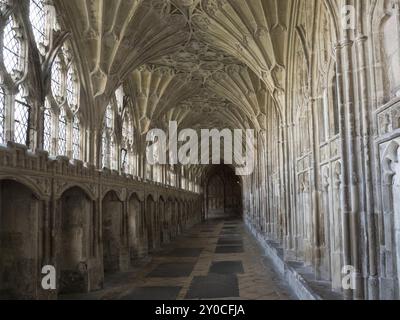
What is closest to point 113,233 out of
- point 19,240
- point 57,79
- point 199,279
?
point 199,279

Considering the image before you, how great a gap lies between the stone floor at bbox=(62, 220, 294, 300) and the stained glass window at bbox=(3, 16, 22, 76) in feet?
21.5

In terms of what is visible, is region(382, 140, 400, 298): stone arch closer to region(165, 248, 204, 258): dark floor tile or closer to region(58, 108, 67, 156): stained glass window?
region(58, 108, 67, 156): stained glass window

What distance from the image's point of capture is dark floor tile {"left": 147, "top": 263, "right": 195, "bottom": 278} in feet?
46.5

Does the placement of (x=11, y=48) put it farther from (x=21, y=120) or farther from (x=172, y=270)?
(x=172, y=270)

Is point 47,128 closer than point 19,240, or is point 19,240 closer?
point 19,240

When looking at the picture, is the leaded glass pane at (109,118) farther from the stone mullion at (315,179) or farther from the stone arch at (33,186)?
the stone mullion at (315,179)

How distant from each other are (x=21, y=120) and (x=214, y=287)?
23.4 ft

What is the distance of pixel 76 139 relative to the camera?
1425 centimetres

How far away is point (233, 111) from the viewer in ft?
100

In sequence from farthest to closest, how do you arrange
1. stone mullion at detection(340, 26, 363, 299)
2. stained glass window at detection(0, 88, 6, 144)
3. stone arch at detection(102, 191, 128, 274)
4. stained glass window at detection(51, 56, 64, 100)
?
1. stone arch at detection(102, 191, 128, 274)
2. stained glass window at detection(51, 56, 64, 100)
3. stained glass window at detection(0, 88, 6, 144)
4. stone mullion at detection(340, 26, 363, 299)

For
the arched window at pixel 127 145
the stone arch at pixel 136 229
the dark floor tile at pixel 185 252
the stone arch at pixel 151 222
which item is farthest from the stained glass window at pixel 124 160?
the dark floor tile at pixel 185 252

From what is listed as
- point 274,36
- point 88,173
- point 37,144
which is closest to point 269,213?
point 274,36

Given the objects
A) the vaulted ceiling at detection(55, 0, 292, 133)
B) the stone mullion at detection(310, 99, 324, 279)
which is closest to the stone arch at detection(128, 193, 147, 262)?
the vaulted ceiling at detection(55, 0, 292, 133)

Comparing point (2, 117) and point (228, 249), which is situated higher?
point (2, 117)
